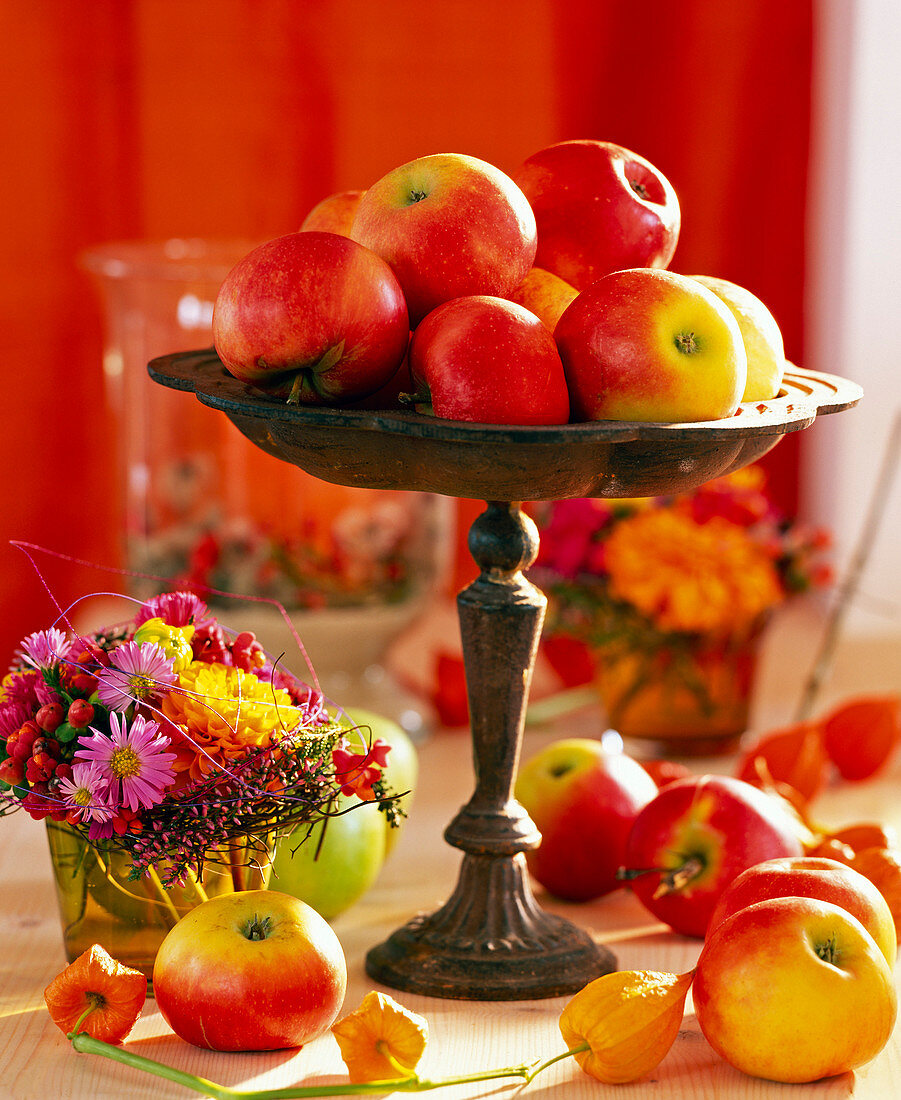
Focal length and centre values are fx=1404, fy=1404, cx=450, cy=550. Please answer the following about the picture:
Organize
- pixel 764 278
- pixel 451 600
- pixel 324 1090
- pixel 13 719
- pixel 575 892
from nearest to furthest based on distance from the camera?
pixel 324 1090 < pixel 13 719 < pixel 575 892 < pixel 764 278 < pixel 451 600

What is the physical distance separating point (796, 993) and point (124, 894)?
0.37 m

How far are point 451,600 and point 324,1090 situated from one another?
131cm

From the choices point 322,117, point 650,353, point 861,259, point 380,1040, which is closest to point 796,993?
point 380,1040

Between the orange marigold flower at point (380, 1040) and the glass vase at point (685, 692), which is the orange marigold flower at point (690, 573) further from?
the orange marigold flower at point (380, 1040)

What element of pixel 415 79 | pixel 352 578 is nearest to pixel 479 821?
pixel 352 578

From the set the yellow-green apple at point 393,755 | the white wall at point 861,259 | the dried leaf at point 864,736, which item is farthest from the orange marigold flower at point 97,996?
the white wall at point 861,259

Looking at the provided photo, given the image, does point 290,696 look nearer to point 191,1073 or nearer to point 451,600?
point 191,1073

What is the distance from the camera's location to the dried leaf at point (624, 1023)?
701 millimetres

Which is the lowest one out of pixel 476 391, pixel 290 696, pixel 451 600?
pixel 451 600

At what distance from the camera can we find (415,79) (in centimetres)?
183

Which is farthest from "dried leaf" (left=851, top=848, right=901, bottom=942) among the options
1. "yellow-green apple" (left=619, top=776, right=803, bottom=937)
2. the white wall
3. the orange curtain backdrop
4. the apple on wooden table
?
the orange curtain backdrop

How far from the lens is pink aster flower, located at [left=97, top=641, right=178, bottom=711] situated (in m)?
0.75

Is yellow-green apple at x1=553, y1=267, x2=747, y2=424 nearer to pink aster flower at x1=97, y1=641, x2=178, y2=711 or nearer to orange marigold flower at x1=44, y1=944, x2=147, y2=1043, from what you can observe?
pink aster flower at x1=97, y1=641, x2=178, y2=711

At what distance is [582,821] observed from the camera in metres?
0.96
